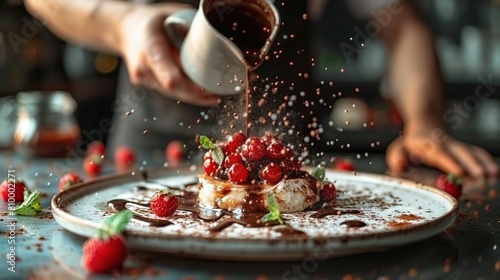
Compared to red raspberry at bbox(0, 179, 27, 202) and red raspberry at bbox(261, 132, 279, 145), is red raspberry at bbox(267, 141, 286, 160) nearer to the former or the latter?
red raspberry at bbox(261, 132, 279, 145)

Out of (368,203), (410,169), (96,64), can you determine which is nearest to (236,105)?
(368,203)

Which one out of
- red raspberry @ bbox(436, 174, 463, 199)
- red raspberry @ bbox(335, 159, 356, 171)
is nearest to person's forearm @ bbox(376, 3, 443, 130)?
red raspberry @ bbox(335, 159, 356, 171)

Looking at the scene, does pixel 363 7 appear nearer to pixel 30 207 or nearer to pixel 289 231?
pixel 30 207

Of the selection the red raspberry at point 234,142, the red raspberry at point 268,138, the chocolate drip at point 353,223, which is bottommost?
the chocolate drip at point 353,223

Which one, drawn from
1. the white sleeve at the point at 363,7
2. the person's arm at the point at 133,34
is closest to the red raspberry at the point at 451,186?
the person's arm at the point at 133,34

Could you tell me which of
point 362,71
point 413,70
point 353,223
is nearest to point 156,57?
point 353,223

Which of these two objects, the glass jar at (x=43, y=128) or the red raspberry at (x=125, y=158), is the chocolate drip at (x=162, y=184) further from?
the glass jar at (x=43, y=128)
